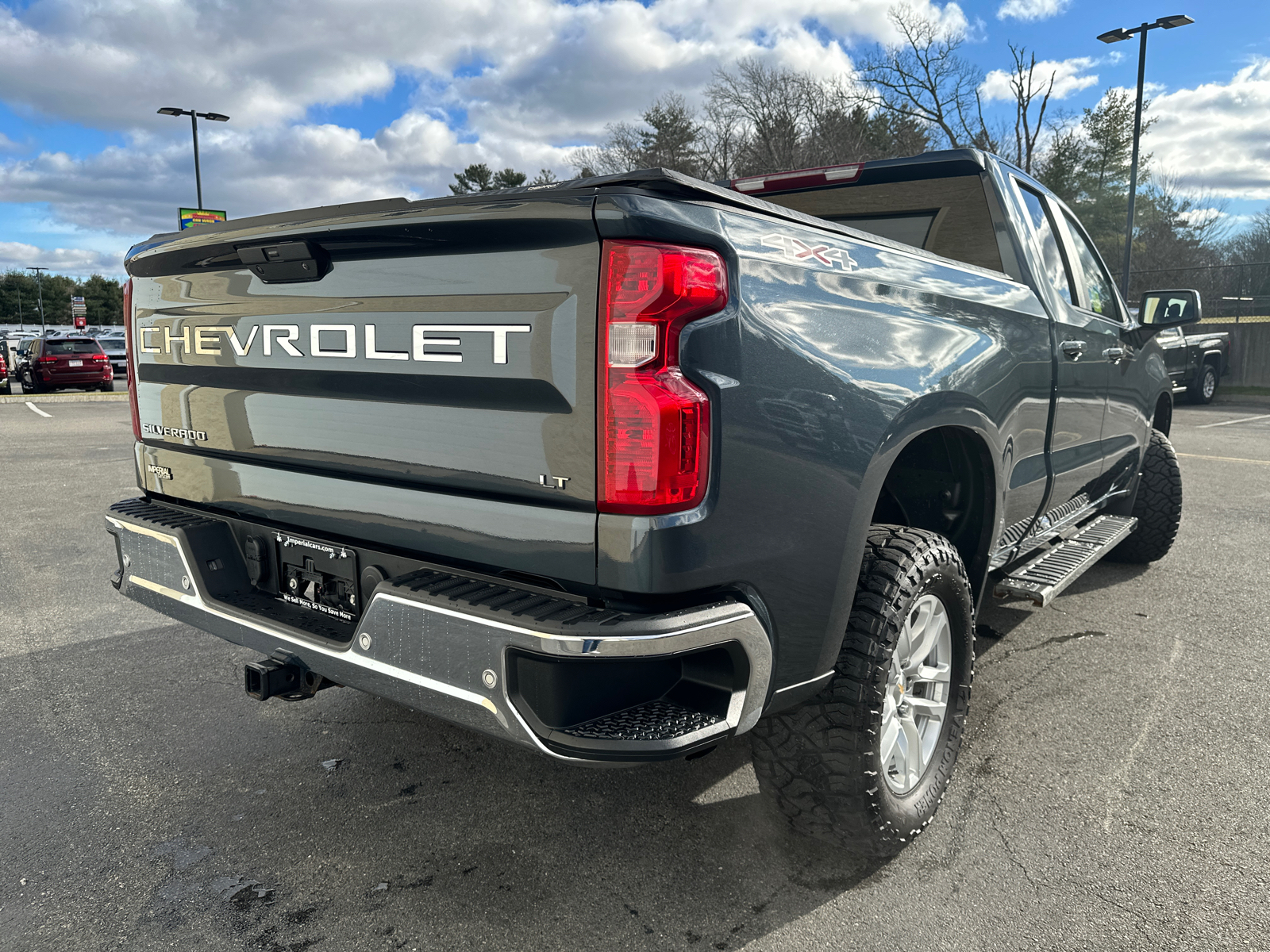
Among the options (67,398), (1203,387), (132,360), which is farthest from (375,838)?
(67,398)

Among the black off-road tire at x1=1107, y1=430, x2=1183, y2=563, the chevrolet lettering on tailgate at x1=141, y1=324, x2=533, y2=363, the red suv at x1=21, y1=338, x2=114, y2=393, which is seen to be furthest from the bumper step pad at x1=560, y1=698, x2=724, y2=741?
the red suv at x1=21, y1=338, x2=114, y2=393

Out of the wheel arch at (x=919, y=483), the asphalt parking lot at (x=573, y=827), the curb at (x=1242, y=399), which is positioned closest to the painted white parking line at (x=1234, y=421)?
the curb at (x=1242, y=399)

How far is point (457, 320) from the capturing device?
6.46 ft

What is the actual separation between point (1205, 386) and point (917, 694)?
62.2 ft

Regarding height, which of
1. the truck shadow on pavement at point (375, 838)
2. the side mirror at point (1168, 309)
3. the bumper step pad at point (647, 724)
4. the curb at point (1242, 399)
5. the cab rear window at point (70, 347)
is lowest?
the truck shadow on pavement at point (375, 838)

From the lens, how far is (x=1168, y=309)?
454 cm

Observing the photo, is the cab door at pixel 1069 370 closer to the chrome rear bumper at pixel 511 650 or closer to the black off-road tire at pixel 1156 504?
the black off-road tire at pixel 1156 504

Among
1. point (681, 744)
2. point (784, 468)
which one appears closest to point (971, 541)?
point (784, 468)

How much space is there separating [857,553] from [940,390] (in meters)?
0.59

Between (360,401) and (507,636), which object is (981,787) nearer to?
(507,636)

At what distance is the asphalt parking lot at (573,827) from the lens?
7.09 feet

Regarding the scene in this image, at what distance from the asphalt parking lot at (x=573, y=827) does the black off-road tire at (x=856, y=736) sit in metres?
0.16

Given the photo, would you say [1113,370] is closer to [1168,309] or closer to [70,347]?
[1168,309]

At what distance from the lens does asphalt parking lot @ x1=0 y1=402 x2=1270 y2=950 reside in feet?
7.09
